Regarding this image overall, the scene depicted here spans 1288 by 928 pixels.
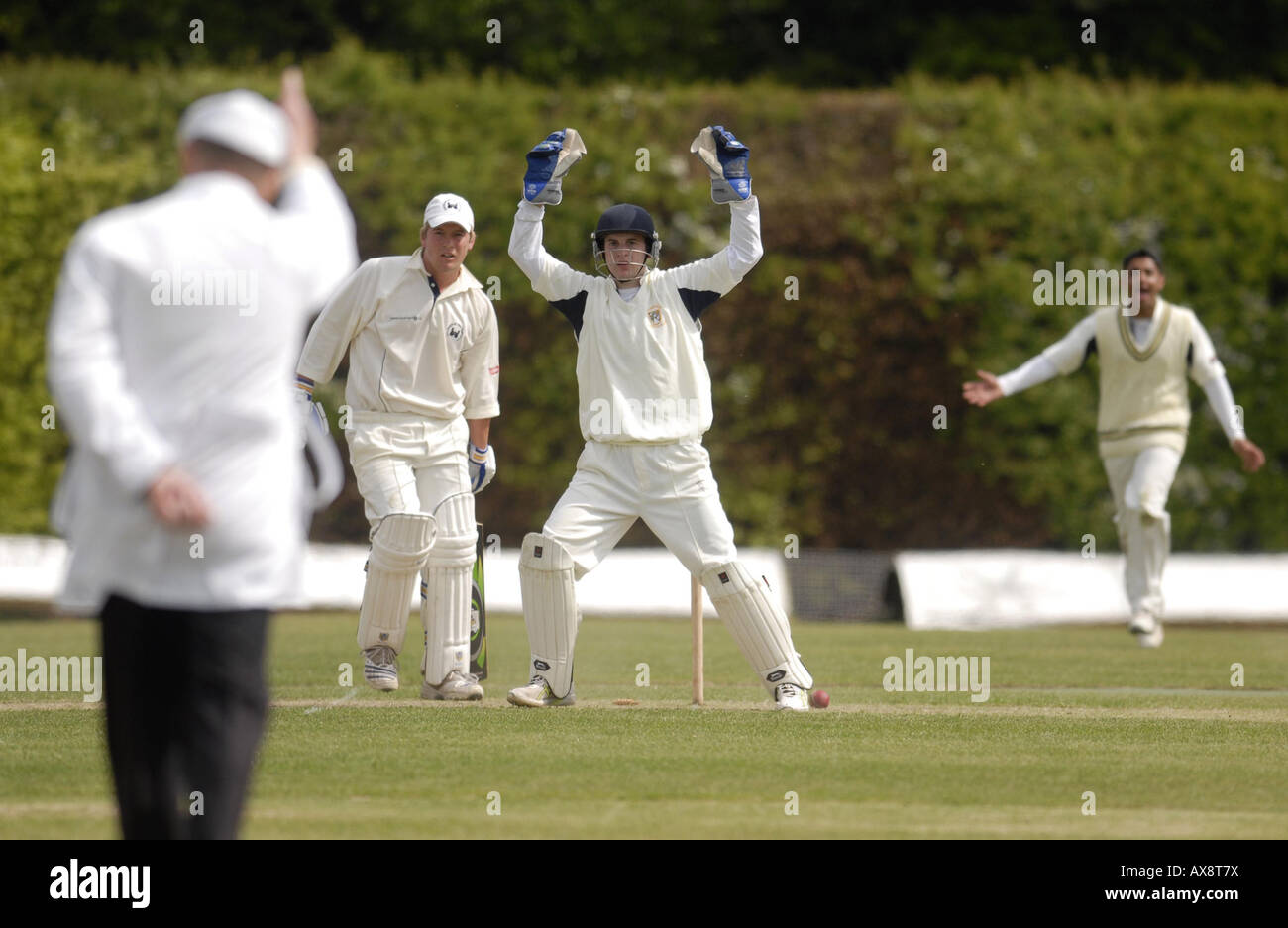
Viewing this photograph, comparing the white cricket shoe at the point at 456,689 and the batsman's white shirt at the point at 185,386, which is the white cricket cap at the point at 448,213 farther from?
the batsman's white shirt at the point at 185,386

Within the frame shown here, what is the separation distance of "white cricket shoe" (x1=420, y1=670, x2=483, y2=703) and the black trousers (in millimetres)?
4341

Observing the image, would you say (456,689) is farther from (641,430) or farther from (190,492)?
(190,492)

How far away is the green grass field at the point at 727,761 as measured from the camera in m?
5.69

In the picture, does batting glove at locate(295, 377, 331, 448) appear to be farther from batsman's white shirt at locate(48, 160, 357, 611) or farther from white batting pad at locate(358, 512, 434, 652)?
batsman's white shirt at locate(48, 160, 357, 611)

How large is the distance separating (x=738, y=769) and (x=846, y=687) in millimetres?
3018

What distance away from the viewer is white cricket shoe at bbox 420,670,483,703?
855 centimetres

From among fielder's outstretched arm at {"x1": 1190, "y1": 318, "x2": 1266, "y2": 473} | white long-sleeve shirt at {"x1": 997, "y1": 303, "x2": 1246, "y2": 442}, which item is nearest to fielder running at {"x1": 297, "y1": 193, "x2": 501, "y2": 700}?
white long-sleeve shirt at {"x1": 997, "y1": 303, "x2": 1246, "y2": 442}

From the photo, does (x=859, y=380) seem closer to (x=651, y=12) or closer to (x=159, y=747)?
(x=651, y=12)

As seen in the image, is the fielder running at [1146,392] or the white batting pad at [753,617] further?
the fielder running at [1146,392]

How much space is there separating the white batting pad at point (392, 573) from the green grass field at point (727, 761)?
34cm

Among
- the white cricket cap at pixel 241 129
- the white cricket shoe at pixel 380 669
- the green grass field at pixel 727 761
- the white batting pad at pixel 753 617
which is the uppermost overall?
the white cricket cap at pixel 241 129

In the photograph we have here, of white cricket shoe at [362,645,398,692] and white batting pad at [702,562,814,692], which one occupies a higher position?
white batting pad at [702,562,814,692]

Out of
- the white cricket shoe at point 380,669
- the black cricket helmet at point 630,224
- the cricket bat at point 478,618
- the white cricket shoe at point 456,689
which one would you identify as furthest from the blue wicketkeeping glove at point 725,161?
the white cricket shoe at point 380,669
